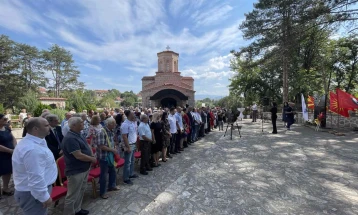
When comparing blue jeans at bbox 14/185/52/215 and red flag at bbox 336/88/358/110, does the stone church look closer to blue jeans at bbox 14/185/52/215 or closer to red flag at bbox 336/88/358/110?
red flag at bbox 336/88/358/110

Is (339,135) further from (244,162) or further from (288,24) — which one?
(244,162)

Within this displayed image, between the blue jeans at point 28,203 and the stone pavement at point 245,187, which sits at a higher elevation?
the blue jeans at point 28,203

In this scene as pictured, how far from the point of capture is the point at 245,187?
4387 millimetres

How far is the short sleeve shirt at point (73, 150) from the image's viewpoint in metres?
3.02

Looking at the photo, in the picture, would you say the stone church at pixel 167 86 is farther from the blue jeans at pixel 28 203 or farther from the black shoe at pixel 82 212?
the blue jeans at pixel 28 203

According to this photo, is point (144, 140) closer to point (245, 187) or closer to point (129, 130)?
point (129, 130)

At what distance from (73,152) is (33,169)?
0.92m

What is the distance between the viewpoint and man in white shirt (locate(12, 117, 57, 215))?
2090 mm

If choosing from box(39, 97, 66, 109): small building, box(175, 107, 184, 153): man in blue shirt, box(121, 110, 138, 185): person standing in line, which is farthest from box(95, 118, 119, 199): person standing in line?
box(39, 97, 66, 109): small building

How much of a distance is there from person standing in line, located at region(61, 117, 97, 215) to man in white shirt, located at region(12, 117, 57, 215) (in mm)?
700

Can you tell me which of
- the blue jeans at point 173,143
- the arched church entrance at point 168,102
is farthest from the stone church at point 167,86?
the blue jeans at point 173,143

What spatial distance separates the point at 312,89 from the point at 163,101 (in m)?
18.6

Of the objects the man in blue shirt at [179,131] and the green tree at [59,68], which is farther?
the green tree at [59,68]

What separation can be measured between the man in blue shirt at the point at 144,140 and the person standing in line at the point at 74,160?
82.9 inches
